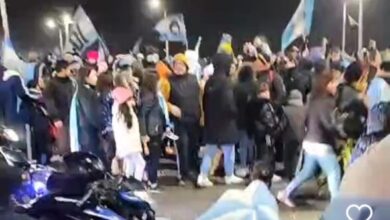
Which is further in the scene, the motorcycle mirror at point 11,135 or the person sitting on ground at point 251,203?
the motorcycle mirror at point 11,135

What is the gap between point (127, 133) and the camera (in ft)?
4.96

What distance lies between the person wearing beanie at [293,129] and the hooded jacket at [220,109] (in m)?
0.10

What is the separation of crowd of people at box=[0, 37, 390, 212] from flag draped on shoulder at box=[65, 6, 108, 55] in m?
0.02

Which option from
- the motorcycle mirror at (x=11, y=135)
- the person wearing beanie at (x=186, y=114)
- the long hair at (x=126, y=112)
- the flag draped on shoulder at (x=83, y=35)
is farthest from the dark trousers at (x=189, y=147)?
the motorcycle mirror at (x=11, y=135)

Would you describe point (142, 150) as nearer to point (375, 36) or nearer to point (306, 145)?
point (306, 145)

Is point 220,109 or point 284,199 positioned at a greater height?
point 220,109

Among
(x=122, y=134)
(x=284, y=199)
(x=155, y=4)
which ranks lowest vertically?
(x=284, y=199)

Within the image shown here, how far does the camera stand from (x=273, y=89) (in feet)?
4.83

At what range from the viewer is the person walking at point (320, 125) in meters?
1.46

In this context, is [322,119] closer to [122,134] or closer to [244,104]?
[244,104]

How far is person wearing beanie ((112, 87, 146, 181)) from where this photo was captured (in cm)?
150

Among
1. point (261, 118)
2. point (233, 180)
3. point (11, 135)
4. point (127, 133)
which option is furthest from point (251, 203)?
point (11, 135)

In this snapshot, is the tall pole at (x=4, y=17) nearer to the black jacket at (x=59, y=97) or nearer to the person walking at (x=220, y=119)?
the black jacket at (x=59, y=97)

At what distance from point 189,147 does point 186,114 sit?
0.06 m
